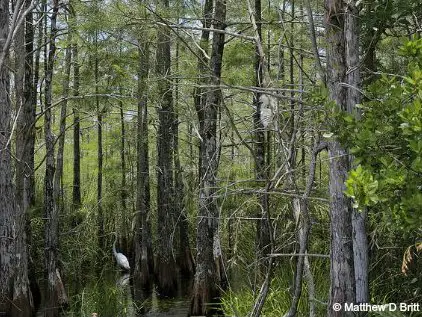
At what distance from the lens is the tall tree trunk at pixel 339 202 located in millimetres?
3217

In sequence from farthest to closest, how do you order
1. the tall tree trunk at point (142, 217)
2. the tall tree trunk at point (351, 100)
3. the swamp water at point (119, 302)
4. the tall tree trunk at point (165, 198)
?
the tall tree trunk at point (142, 217)
the tall tree trunk at point (165, 198)
the swamp water at point (119, 302)
the tall tree trunk at point (351, 100)

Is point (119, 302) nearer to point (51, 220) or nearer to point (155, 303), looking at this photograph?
point (51, 220)

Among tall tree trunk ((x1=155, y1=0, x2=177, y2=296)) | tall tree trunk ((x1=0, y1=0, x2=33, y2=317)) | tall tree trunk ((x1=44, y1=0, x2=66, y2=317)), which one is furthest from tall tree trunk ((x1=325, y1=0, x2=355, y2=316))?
tall tree trunk ((x1=155, y1=0, x2=177, y2=296))

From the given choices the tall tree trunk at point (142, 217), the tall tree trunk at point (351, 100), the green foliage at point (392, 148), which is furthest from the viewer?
the tall tree trunk at point (142, 217)

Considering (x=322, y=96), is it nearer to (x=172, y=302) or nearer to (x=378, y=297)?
(x=378, y=297)

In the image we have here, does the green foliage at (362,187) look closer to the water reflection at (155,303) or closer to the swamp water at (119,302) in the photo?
the swamp water at (119,302)

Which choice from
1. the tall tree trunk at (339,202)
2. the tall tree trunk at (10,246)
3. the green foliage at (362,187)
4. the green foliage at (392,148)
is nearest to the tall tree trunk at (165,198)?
the tall tree trunk at (10,246)

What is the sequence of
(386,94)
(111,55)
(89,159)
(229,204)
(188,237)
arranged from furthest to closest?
1. (89,159)
2. (188,237)
3. (111,55)
4. (229,204)
5. (386,94)

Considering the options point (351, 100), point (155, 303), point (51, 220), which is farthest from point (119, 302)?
point (351, 100)

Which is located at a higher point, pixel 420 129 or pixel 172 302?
pixel 420 129

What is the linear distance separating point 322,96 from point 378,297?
3.24 metres

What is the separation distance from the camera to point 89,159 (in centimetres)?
1833

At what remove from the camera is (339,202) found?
3.23 meters

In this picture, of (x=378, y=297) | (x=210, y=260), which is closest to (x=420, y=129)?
(x=378, y=297)
